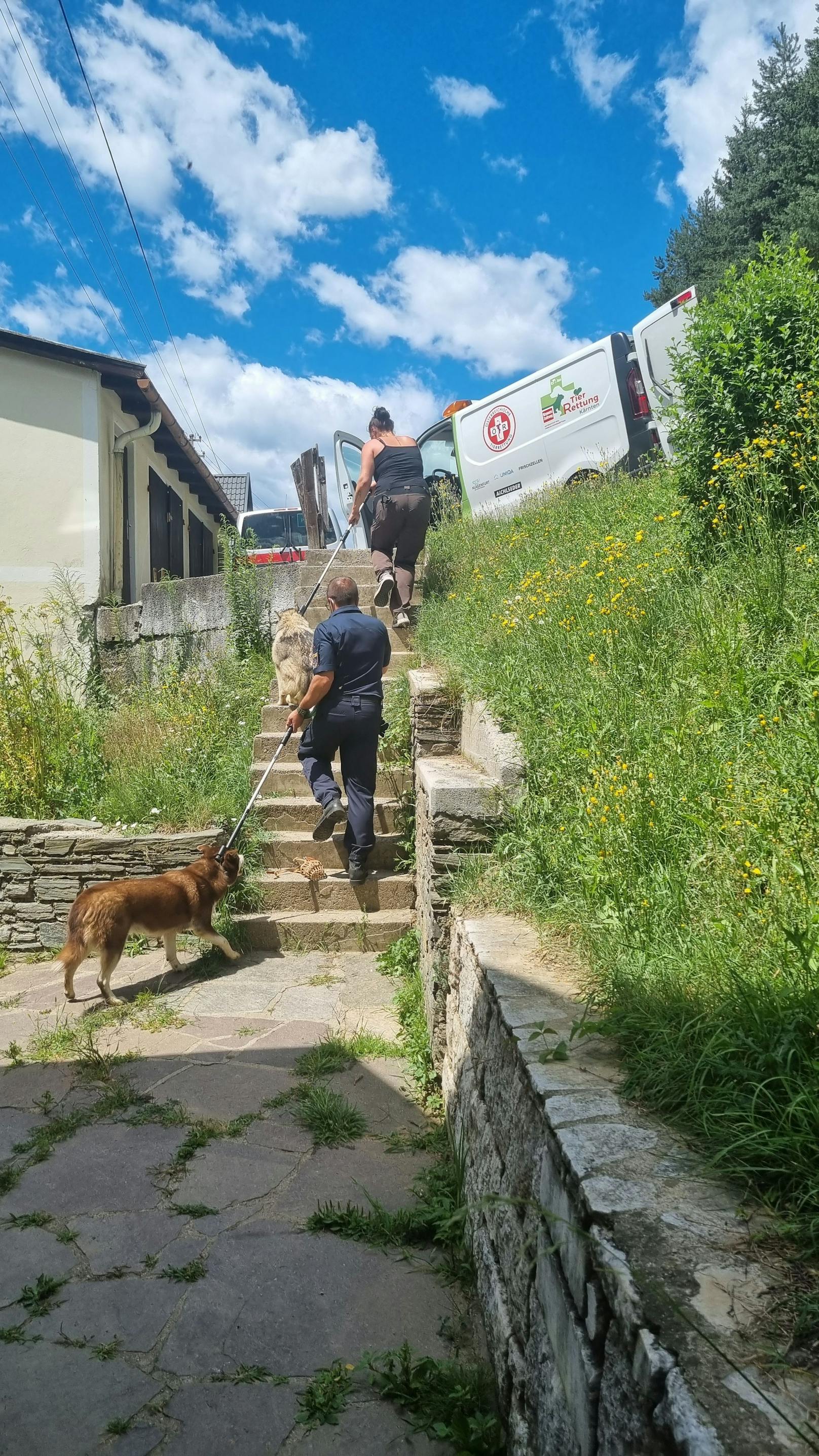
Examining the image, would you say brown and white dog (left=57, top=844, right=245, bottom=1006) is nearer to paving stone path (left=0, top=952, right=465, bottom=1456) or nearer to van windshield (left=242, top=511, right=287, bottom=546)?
paving stone path (left=0, top=952, right=465, bottom=1456)

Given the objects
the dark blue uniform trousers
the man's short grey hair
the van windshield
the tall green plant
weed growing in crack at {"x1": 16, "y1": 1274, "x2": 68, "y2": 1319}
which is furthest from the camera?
the van windshield

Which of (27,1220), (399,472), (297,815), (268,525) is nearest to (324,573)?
(399,472)

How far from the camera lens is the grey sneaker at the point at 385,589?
27.3 ft

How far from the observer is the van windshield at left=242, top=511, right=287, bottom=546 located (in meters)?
21.0

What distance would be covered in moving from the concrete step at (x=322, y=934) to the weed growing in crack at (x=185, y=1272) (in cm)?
312

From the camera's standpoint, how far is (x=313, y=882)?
616 centimetres

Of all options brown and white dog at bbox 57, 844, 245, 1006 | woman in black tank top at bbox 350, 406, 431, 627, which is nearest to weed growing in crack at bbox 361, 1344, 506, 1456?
brown and white dog at bbox 57, 844, 245, 1006

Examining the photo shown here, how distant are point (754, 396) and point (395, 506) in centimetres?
348

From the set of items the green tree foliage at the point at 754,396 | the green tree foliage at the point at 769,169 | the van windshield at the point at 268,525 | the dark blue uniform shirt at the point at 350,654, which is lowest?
the dark blue uniform shirt at the point at 350,654

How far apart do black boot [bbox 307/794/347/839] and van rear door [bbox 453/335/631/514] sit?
6012 millimetres

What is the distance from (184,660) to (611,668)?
22.8ft

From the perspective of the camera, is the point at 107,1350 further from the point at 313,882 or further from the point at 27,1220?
the point at 313,882

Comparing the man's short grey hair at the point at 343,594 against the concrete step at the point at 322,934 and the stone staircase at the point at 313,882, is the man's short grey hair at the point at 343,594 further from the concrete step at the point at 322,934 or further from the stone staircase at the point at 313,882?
the concrete step at the point at 322,934

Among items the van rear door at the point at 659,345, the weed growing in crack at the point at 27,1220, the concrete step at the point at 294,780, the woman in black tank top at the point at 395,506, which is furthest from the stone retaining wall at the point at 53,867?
the van rear door at the point at 659,345
